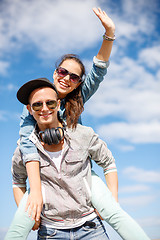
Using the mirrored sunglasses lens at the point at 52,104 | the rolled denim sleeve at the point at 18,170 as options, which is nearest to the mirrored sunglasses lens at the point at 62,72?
the mirrored sunglasses lens at the point at 52,104

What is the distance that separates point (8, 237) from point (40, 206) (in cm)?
54

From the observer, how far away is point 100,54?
4.09 m

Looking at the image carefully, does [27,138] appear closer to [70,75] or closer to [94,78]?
[70,75]

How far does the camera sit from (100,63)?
411cm

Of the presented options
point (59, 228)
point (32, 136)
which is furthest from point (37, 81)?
point (59, 228)

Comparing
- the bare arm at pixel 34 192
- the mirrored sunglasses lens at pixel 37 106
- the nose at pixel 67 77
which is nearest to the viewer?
the bare arm at pixel 34 192

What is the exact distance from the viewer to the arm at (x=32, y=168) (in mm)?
3213

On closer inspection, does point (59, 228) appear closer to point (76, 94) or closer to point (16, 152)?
point (16, 152)

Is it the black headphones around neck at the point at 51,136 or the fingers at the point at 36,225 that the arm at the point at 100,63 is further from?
the fingers at the point at 36,225

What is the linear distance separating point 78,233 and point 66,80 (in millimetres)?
2071

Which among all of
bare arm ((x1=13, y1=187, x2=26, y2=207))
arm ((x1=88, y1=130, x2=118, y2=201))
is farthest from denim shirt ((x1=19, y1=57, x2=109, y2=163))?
bare arm ((x1=13, y1=187, x2=26, y2=207))

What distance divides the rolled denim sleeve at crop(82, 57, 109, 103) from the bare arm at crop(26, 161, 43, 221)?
1392mm

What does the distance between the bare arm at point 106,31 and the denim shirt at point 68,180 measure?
1.20 m

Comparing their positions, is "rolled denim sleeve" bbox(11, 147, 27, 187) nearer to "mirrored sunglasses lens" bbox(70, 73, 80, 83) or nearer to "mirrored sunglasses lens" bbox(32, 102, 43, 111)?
"mirrored sunglasses lens" bbox(32, 102, 43, 111)
